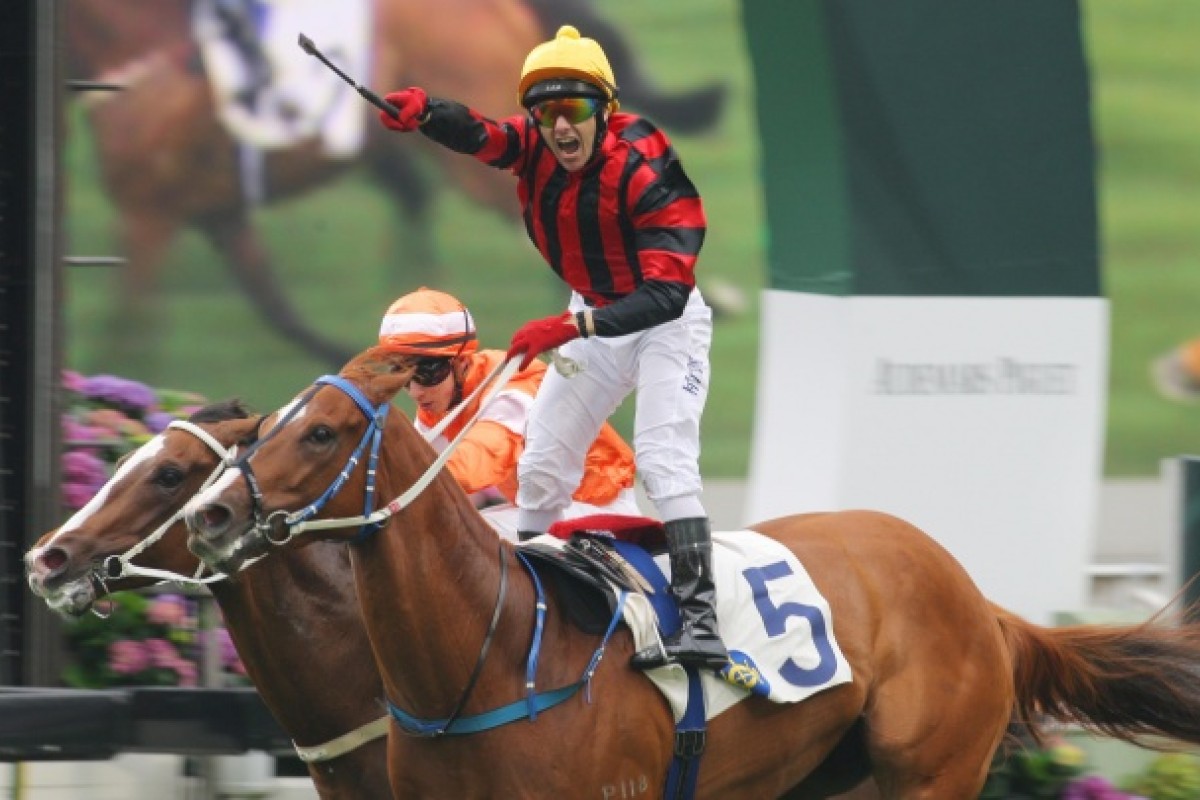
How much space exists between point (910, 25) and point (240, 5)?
612cm

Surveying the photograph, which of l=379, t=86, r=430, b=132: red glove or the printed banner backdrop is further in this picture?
the printed banner backdrop

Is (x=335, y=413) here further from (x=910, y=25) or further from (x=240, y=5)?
(x=240, y=5)

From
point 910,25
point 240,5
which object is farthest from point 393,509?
point 240,5

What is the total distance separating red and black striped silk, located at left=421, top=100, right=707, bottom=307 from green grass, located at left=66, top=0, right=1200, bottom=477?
659 centimetres

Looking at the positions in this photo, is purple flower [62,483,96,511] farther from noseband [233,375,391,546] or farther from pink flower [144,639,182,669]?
noseband [233,375,391,546]

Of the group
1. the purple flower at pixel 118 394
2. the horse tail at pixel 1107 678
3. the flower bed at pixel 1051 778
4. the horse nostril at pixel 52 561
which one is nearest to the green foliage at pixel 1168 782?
the flower bed at pixel 1051 778

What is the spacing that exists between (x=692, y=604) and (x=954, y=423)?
1.92m

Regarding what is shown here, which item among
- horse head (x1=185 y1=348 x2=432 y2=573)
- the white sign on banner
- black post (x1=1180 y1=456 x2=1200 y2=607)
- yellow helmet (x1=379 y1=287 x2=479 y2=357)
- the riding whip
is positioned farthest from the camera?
black post (x1=1180 y1=456 x2=1200 y2=607)

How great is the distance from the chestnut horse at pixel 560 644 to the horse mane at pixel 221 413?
1.90 ft

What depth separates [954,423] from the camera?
6.54m

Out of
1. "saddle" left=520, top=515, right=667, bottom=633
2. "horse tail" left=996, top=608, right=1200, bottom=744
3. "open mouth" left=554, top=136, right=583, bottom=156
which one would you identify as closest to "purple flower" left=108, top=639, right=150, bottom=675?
"saddle" left=520, top=515, right=667, bottom=633

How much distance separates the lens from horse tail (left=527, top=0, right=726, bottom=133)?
1205cm

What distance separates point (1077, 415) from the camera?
666 centimetres

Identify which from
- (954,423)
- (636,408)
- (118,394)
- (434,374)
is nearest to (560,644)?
(636,408)
